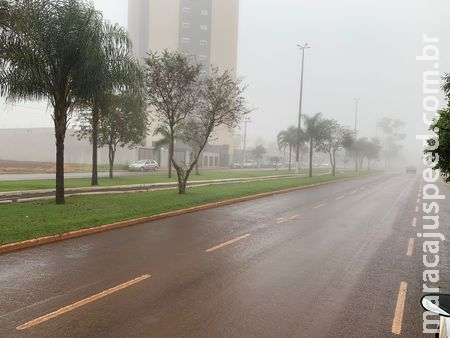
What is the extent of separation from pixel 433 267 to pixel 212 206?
33.8 feet

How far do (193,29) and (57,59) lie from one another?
80.4m

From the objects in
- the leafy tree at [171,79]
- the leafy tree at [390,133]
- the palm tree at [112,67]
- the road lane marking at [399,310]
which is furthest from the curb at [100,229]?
the leafy tree at [390,133]

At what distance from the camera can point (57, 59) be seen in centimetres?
1444

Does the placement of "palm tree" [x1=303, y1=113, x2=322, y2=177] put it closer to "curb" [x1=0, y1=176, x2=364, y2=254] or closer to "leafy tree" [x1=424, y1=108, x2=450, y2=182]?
"curb" [x1=0, y1=176, x2=364, y2=254]

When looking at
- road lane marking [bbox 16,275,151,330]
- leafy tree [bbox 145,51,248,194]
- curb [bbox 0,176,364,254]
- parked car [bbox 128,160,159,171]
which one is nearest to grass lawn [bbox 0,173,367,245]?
curb [bbox 0,176,364,254]

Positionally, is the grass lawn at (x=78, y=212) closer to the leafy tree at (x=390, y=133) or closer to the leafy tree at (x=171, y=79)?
the leafy tree at (x=171, y=79)

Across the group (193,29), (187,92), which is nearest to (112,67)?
(187,92)

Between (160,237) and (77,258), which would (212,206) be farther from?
(77,258)

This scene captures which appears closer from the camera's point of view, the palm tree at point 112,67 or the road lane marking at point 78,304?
the road lane marking at point 78,304

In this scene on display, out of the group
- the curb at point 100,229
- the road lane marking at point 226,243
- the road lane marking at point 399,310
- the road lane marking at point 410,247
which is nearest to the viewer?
the road lane marking at point 399,310

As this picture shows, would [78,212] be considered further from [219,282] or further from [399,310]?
[399,310]

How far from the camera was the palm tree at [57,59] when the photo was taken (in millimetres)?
12898

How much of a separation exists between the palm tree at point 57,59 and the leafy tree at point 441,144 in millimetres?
11515

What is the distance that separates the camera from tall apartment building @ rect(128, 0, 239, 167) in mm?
84938
